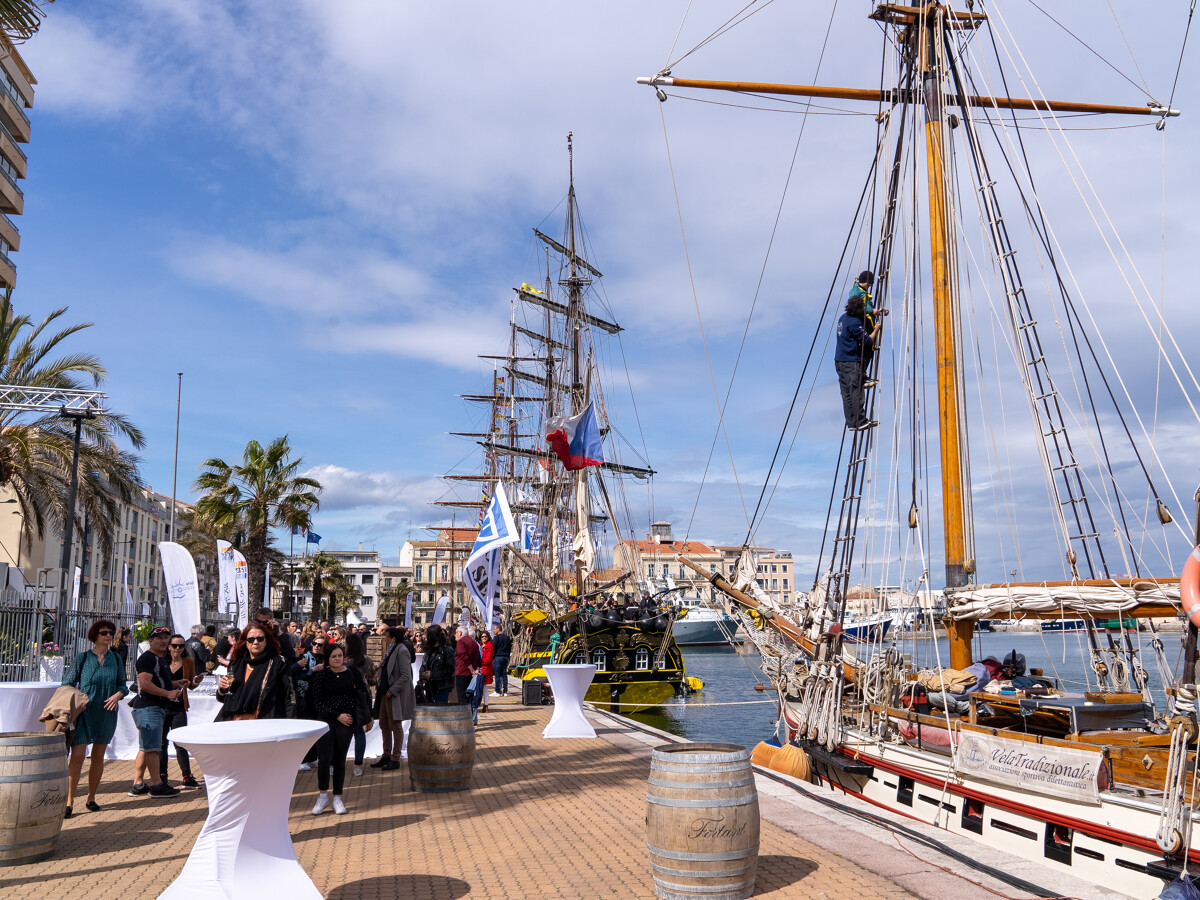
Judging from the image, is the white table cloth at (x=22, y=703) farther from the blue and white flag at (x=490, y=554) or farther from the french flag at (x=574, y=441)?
the french flag at (x=574, y=441)

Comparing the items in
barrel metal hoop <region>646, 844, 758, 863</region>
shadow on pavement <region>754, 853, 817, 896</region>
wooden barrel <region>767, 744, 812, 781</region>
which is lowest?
wooden barrel <region>767, 744, 812, 781</region>

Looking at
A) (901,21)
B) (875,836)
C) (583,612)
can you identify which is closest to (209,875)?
(875,836)

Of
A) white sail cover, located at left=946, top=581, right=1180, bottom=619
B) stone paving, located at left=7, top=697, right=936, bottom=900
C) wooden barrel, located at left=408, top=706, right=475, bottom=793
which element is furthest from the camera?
white sail cover, located at left=946, top=581, right=1180, bottom=619

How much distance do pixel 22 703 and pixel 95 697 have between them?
0.92 metres

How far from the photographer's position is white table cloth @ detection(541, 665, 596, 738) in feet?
47.5

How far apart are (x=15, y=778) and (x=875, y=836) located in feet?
22.0

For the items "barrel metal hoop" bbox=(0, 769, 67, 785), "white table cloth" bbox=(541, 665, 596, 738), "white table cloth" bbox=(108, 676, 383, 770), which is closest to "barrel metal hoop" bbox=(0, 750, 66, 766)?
"barrel metal hoop" bbox=(0, 769, 67, 785)

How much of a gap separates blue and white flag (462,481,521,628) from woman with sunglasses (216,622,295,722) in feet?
22.0

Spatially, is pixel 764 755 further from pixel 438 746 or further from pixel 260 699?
pixel 260 699

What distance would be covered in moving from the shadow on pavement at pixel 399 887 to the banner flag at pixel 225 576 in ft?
63.2

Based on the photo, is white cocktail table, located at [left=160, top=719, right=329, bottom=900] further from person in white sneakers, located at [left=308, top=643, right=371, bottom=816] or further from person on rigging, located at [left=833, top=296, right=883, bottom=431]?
person on rigging, located at [left=833, top=296, right=883, bottom=431]

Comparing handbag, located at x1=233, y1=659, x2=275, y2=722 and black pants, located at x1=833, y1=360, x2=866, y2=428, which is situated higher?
black pants, located at x1=833, y1=360, x2=866, y2=428

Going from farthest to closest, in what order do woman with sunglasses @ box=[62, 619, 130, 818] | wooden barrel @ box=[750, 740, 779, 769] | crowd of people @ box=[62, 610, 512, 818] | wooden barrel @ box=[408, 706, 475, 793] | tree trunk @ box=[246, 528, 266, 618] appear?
1. tree trunk @ box=[246, 528, 266, 618]
2. wooden barrel @ box=[750, 740, 779, 769]
3. wooden barrel @ box=[408, 706, 475, 793]
4. woman with sunglasses @ box=[62, 619, 130, 818]
5. crowd of people @ box=[62, 610, 512, 818]

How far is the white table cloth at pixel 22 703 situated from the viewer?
8711 millimetres
